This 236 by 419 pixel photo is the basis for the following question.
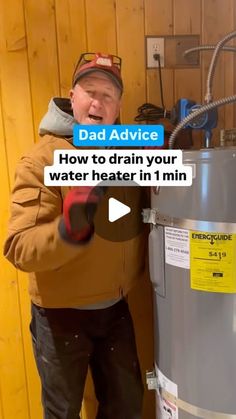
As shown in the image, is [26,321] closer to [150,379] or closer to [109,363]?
[109,363]

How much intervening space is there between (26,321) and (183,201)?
2.71 feet

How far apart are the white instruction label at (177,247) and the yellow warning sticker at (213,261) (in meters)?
0.02

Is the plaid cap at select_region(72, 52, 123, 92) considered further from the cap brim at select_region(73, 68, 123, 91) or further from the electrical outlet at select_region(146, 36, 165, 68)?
the electrical outlet at select_region(146, 36, 165, 68)

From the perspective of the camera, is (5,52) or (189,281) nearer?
(189,281)

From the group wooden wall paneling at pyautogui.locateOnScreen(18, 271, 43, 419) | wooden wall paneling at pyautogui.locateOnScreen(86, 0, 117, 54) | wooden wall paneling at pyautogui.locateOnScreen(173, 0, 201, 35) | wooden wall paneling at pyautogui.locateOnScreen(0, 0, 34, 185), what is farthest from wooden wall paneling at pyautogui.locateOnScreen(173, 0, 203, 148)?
wooden wall paneling at pyautogui.locateOnScreen(18, 271, 43, 419)

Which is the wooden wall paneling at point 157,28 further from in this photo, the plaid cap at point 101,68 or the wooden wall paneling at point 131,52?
the plaid cap at point 101,68

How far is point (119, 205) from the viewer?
43.1 inches

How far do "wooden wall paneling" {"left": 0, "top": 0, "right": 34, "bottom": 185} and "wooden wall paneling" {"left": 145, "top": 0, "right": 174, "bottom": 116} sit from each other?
425 mm

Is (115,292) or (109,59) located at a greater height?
(109,59)

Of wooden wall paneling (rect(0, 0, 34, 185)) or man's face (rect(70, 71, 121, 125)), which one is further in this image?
wooden wall paneling (rect(0, 0, 34, 185))

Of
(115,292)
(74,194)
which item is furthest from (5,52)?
(115,292)

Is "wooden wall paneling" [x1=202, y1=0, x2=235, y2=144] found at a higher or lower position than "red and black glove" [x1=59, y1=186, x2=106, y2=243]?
higher

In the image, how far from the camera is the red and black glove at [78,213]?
79cm

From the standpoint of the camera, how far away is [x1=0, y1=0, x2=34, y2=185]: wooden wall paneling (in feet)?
4.06
